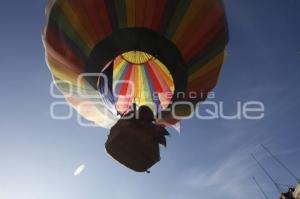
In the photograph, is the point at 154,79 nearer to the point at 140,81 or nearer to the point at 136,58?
the point at 140,81

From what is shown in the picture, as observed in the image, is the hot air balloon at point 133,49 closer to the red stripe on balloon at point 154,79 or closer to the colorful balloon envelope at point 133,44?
the colorful balloon envelope at point 133,44

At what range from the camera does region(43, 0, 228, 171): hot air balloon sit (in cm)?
866

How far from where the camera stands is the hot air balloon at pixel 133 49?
866 cm

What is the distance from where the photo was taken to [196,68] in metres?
9.68

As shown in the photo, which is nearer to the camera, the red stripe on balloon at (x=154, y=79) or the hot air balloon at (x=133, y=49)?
the hot air balloon at (x=133, y=49)

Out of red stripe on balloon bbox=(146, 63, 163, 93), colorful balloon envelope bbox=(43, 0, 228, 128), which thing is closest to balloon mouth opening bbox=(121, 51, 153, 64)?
red stripe on balloon bbox=(146, 63, 163, 93)

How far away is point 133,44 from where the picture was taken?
355 inches

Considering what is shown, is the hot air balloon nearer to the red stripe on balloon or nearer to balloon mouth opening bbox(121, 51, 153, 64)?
the red stripe on balloon

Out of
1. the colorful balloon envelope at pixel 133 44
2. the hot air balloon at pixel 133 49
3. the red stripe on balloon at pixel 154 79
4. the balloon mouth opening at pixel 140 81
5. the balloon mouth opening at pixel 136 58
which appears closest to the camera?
the hot air balloon at pixel 133 49

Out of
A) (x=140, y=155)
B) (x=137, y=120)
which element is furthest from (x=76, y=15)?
(x=140, y=155)

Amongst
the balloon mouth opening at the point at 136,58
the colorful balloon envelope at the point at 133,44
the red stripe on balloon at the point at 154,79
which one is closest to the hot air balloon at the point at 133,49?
the colorful balloon envelope at the point at 133,44

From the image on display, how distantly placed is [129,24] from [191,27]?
155cm

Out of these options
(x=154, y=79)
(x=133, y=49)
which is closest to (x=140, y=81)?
(x=154, y=79)

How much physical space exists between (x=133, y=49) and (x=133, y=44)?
158mm
